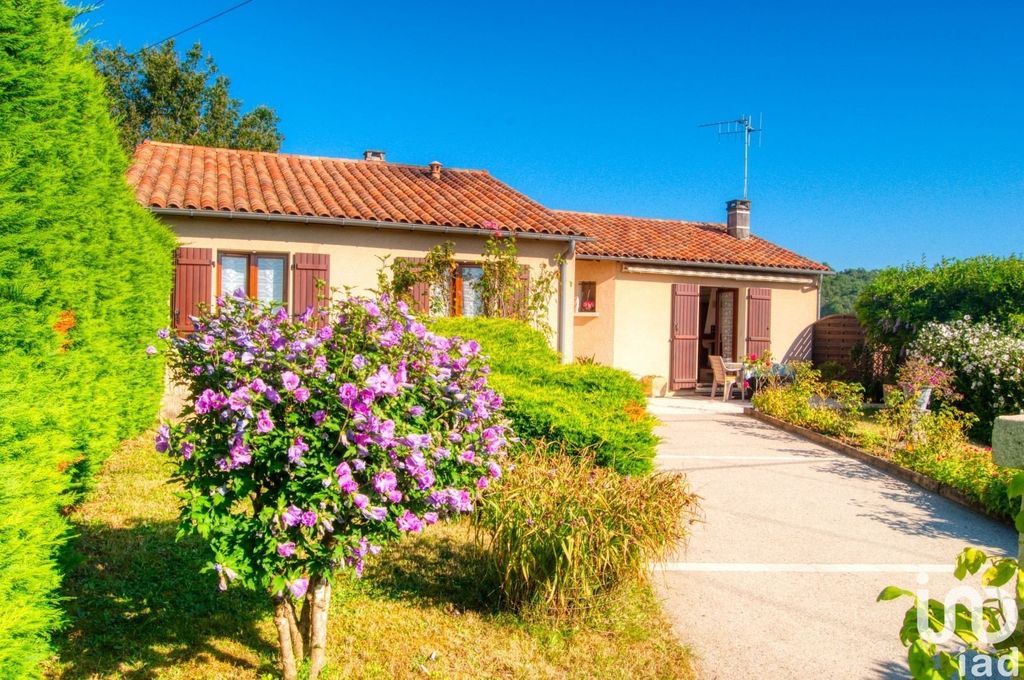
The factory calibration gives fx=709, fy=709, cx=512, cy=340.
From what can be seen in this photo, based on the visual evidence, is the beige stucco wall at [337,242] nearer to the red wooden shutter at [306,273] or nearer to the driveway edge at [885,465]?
the red wooden shutter at [306,273]

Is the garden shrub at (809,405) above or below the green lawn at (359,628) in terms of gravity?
above

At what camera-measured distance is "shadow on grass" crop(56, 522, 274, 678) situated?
3.59 m

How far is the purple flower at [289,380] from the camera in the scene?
A: 286cm

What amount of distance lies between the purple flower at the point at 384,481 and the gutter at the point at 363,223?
9152 millimetres

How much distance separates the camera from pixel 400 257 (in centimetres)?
1208

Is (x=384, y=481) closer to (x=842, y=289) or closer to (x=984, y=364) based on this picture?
(x=984, y=364)

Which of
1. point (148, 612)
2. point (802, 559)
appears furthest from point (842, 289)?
point (148, 612)

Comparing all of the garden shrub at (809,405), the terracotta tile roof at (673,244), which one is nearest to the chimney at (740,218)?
the terracotta tile roof at (673,244)

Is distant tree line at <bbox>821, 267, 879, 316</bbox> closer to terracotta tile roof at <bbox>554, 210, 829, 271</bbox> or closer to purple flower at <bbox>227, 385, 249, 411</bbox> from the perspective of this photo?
terracotta tile roof at <bbox>554, 210, 829, 271</bbox>

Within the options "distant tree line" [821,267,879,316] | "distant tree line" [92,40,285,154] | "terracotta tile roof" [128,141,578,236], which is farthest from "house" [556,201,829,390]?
"distant tree line" [821,267,879,316]

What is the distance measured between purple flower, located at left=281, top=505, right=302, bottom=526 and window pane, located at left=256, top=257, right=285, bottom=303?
9.33 meters

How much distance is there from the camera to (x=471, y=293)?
12680mm

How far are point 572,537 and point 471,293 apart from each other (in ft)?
29.1

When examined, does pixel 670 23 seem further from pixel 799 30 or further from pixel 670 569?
pixel 670 569
